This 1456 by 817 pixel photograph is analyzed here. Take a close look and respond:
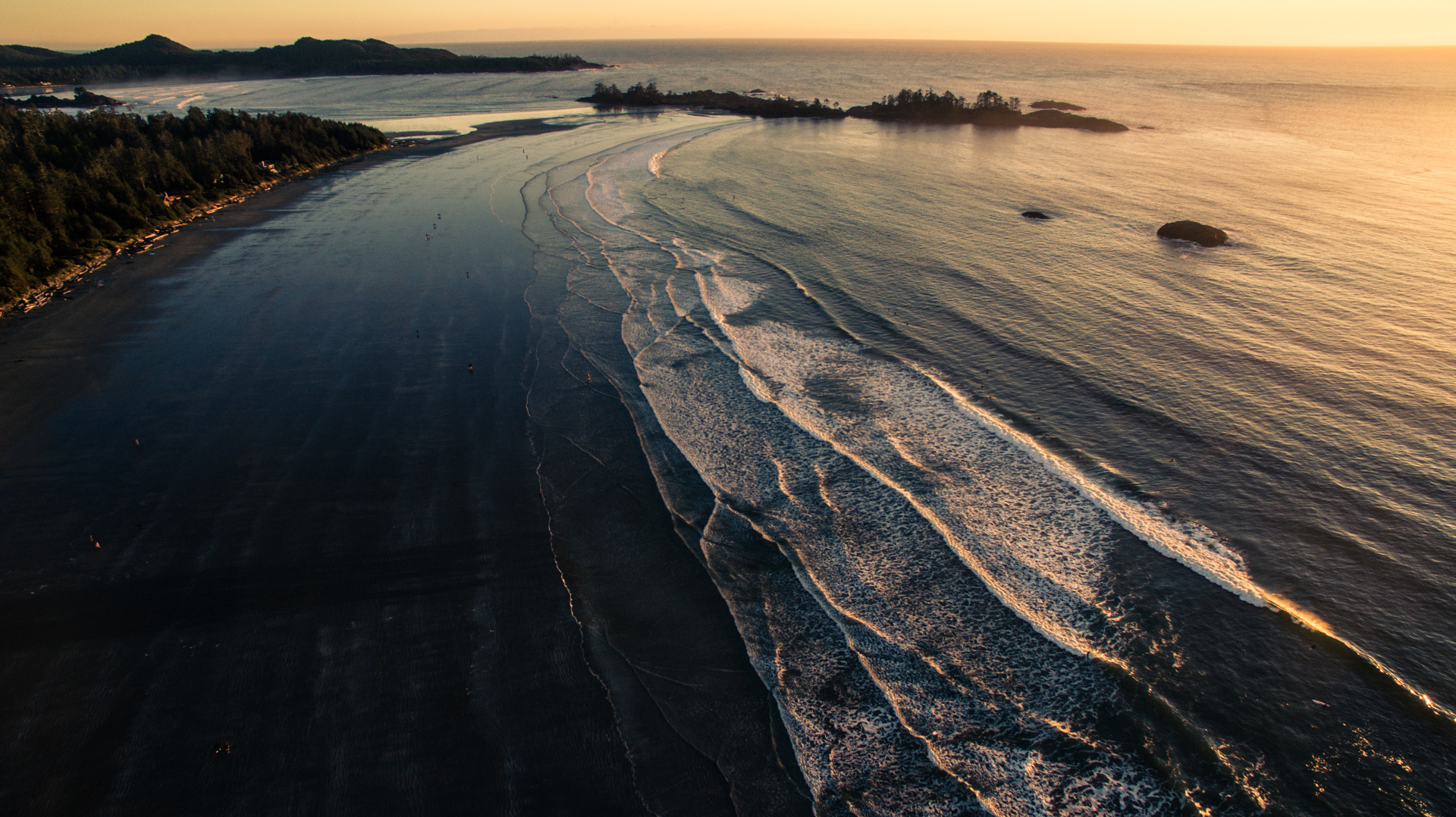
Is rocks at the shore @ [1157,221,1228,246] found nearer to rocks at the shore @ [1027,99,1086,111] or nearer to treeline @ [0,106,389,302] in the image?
treeline @ [0,106,389,302]

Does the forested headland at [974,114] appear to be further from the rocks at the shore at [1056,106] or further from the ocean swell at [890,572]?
the ocean swell at [890,572]

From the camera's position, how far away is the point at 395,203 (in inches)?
1703

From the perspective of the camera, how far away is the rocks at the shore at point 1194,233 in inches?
1284

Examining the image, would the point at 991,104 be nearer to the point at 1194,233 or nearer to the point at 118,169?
the point at 1194,233

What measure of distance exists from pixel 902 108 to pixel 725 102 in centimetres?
2887

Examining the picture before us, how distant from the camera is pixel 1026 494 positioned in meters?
15.5

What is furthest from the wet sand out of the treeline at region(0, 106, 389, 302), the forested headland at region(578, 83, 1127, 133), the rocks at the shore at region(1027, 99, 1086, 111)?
the rocks at the shore at region(1027, 99, 1086, 111)

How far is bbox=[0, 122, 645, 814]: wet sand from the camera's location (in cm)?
966

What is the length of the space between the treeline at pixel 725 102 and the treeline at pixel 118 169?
5236 cm

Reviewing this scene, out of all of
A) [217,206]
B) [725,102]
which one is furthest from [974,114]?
[217,206]

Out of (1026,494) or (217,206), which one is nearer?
(1026,494)

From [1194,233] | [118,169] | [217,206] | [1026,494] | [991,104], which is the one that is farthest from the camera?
[991,104]

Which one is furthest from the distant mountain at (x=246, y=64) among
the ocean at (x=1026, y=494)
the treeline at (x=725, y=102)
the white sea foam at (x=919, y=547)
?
the white sea foam at (x=919, y=547)

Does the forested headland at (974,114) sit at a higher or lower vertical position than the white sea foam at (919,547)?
higher
